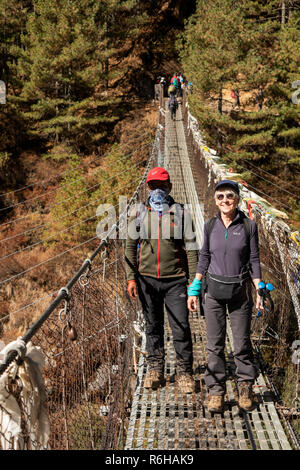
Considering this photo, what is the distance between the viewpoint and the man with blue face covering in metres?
2.16

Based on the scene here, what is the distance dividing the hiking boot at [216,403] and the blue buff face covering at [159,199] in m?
1.00

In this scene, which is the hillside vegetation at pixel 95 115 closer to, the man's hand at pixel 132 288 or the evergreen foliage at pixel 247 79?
the evergreen foliage at pixel 247 79

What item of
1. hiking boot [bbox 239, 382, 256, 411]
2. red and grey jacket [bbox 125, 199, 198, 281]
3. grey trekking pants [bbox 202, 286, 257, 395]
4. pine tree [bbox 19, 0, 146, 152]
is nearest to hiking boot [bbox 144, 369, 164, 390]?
grey trekking pants [bbox 202, 286, 257, 395]

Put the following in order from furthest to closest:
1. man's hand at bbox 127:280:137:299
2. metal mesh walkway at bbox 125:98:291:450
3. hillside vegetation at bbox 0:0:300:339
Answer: hillside vegetation at bbox 0:0:300:339
man's hand at bbox 127:280:137:299
metal mesh walkway at bbox 125:98:291:450

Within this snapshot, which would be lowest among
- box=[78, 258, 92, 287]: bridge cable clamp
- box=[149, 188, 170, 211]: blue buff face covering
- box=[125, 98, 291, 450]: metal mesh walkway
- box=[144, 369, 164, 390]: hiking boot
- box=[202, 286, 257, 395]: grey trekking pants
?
box=[125, 98, 291, 450]: metal mesh walkway

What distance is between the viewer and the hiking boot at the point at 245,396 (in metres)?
2.11

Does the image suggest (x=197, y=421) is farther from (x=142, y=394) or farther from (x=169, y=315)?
(x=169, y=315)

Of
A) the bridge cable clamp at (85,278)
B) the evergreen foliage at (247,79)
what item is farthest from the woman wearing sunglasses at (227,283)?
the evergreen foliage at (247,79)

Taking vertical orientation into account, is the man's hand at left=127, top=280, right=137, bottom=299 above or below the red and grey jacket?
below

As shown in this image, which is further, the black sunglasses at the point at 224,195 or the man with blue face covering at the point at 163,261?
the man with blue face covering at the point at 163,261

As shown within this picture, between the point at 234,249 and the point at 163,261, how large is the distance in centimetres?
39

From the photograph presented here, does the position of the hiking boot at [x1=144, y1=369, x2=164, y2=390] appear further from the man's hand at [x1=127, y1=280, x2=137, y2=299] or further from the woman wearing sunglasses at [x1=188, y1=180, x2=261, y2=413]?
the man's hand at [x1=127, y1=280, x2=137, y2=299]

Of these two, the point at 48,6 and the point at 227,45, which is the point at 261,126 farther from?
the point at 48,6

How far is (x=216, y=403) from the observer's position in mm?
2104
